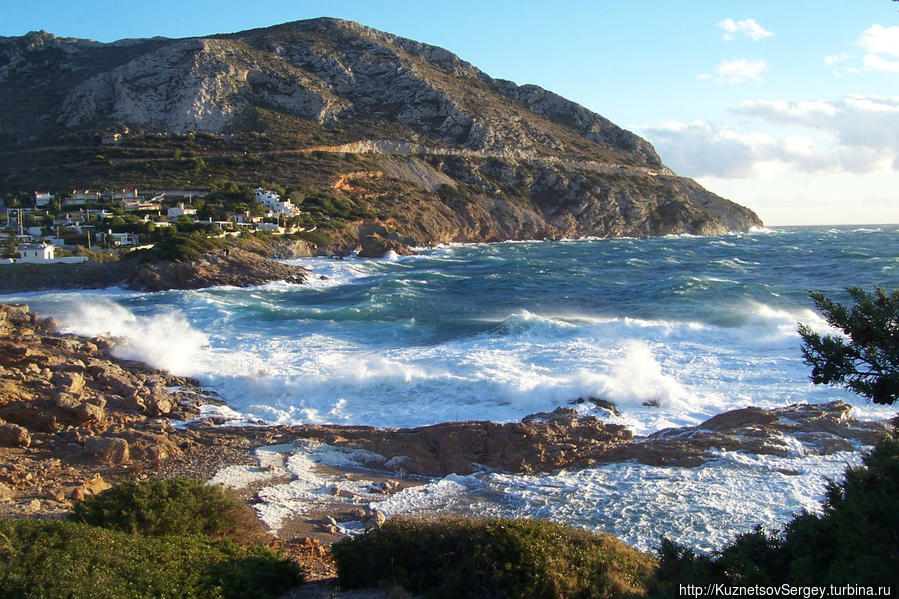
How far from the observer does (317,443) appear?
11258mm

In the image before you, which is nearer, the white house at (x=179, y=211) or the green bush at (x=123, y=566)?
the green bush at (x=123, y=566)

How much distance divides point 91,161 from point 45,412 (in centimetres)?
6869

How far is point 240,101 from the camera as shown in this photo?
8512 centimetres

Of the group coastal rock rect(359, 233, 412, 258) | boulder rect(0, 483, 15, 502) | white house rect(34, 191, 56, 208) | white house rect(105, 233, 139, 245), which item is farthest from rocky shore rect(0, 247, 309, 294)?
boulder rect(0, 483, 15, 502)

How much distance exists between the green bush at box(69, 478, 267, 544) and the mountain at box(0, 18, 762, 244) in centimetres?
5198

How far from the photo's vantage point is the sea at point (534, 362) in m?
8.93

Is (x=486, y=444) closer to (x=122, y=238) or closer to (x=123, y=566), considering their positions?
(x=123, y=566)

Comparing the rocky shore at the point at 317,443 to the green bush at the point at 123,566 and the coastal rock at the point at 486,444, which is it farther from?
the green bush at the point at 123,566

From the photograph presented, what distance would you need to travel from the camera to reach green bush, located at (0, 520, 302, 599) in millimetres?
5059

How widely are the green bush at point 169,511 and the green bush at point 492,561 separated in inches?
72.2

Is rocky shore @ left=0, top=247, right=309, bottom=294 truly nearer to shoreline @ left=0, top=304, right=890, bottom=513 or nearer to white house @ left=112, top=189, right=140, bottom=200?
shoreline @ left=0, top=304, right=890, bottom=513

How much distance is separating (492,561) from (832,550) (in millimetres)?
2642

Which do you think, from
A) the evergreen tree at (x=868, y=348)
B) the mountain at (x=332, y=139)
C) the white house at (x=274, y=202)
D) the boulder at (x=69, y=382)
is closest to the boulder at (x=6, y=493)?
the boulder at (x=69, y=382)

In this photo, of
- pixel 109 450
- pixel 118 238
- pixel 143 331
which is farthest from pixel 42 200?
pixel 109 450
